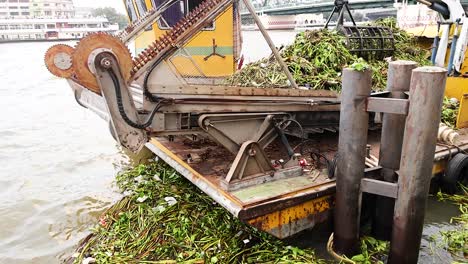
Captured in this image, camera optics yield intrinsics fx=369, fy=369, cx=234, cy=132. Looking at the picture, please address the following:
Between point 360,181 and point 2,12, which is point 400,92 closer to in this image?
point 360,181

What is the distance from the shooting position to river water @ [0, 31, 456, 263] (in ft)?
15.6

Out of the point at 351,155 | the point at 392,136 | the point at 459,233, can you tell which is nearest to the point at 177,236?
the point at 351,155

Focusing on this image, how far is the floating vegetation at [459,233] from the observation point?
4.11 m

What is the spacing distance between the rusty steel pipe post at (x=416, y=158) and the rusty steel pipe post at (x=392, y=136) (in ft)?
1.24

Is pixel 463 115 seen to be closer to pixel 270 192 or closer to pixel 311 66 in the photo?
pixel 311 66

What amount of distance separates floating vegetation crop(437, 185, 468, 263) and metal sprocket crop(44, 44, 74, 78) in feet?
14.3

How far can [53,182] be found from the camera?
6.70 m

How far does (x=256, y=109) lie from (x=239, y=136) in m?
0.36

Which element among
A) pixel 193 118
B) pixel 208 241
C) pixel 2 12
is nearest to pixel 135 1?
pixel 193 118

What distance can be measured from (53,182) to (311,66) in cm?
498

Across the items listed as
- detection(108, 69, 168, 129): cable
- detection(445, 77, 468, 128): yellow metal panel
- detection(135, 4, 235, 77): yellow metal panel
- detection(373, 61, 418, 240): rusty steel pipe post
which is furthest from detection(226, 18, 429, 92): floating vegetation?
detection(108, 69, 168, 129): cable

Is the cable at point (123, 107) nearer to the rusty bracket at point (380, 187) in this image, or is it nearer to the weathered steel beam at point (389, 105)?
the weathered steel beam at point (389, 105)

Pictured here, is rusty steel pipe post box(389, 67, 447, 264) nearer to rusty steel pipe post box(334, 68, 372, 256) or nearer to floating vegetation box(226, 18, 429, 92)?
rusty steel pipe post box(334, 68, 372, 256)

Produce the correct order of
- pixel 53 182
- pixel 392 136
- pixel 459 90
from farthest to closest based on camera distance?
1. pixel 53 182
2. pixel 459 90
3. pixel 392 136
